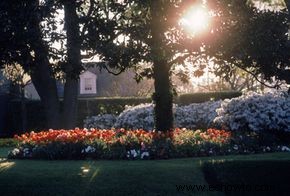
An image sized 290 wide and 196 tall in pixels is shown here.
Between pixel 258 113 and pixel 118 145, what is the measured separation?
222 inches

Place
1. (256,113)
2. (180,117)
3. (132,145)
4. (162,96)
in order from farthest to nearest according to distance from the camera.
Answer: (180,117) → (256,113) → (162,96) → (132,145)

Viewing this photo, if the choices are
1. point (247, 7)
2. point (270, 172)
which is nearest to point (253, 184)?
point (270, 172)

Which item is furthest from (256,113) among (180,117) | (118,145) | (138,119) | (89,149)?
(89,149)

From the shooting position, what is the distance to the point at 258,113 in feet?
49.7

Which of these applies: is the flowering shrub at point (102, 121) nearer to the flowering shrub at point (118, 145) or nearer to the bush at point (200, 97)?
the bush at point (200, 97)

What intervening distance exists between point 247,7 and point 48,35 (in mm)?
4189

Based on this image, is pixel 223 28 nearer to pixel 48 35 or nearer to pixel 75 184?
pixel 48 35

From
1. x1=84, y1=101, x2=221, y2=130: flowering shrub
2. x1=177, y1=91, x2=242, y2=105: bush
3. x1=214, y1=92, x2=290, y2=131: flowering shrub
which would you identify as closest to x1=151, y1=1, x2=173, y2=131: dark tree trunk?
x1=214, y1=92, x2=290, y2=131: flowering shrub

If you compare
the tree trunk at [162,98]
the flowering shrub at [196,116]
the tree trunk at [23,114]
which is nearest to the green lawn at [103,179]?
the tree trunk at [162,98]

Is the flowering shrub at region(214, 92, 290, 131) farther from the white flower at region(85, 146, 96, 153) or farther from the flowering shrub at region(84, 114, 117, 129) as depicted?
the flowering shrub at region(84, 114, 117, 129)

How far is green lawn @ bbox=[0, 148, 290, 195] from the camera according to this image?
7.88 metres

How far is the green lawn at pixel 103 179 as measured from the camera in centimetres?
788

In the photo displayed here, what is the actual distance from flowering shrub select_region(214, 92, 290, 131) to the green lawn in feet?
20.2

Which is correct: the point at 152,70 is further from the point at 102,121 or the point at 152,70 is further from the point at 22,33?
the point at 102,121
